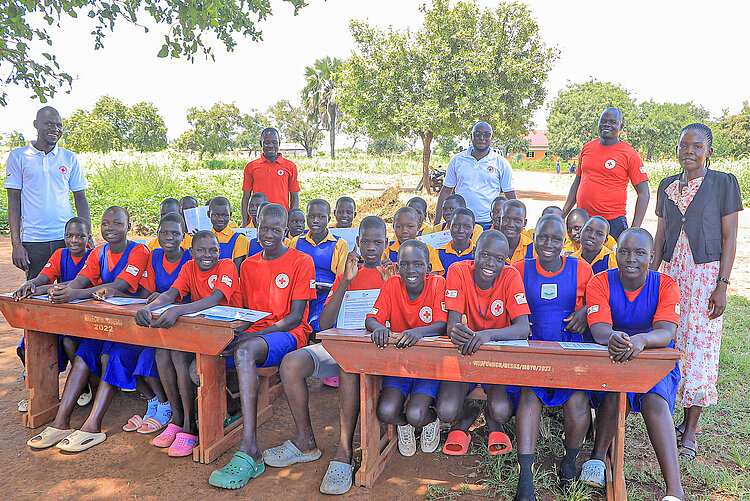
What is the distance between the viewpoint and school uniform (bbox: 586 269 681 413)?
2.77 meters

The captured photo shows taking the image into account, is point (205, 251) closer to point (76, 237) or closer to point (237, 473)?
point (76, 237)

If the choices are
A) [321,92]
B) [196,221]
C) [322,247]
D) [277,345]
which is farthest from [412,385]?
[321,92]

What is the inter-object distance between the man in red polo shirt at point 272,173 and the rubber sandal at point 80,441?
3.17 metres

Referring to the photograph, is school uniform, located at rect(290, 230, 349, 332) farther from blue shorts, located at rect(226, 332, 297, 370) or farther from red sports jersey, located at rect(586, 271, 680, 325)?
red sports jersey, located at rect(586, 271, 680, 325)

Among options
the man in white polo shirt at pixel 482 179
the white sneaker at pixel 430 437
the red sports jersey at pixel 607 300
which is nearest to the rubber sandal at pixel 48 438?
the white sneaker at pixel 430 437

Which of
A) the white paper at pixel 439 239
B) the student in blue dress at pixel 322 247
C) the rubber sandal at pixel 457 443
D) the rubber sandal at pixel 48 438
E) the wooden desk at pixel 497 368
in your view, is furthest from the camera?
the student in blue dress at pixel 322 247

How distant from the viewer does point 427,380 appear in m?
3.06

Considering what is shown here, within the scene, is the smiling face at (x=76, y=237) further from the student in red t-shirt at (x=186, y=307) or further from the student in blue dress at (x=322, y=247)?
the student in blue dress at (x=322, y=247)

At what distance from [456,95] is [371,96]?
2835mm

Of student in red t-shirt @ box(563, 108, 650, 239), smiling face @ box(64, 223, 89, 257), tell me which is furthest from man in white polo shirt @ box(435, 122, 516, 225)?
smiling face @ box(64, 223, 89, 257)

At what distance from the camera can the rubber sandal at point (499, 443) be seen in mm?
3033

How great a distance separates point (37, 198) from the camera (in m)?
4.33

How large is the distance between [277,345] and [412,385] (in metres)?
0.90

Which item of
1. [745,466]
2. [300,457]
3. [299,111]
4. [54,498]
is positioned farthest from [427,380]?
[299,111]
